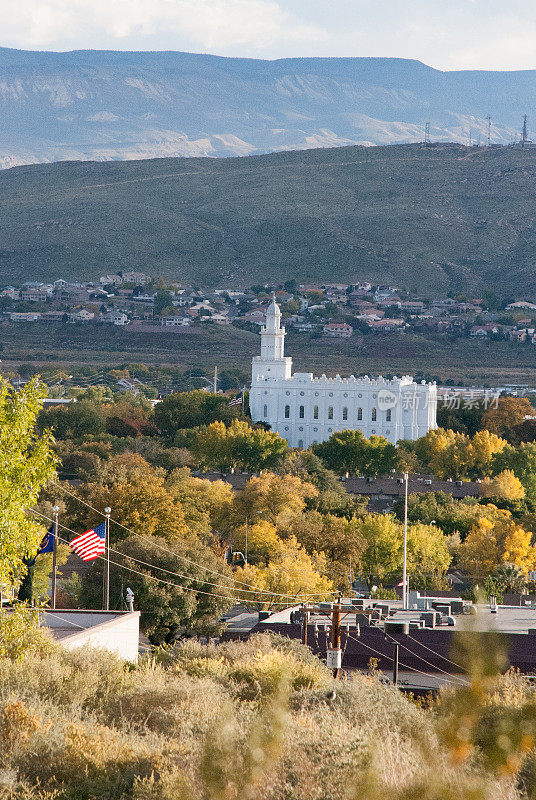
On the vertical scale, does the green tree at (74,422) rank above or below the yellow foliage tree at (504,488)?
above

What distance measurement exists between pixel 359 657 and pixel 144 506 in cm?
2036

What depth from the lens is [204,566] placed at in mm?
38438

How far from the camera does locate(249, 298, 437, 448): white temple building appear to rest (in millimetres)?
97625

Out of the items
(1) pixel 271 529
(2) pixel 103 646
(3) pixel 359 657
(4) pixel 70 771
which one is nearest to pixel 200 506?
(1) pixel 271 529

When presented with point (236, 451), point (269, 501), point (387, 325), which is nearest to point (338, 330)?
point (387, 325)

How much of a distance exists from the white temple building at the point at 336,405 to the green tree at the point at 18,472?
268ft

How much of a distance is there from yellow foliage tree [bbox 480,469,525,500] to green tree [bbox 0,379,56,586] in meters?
53.9

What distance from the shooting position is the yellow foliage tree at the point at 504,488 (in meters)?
69.5

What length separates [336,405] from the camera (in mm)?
99812

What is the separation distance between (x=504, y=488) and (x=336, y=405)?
30.9 m

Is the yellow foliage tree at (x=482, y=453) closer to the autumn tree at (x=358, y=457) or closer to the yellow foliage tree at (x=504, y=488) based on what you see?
the autumn tree at (x=358, y=457)

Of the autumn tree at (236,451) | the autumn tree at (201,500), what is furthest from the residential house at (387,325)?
the autumn tree at (201,500)

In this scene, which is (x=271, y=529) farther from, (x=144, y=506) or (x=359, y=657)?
(x=359, y=657)

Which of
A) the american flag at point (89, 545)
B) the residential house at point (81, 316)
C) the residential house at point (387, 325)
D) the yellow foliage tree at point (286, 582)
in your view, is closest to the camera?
the american flag at point (89, 545)
